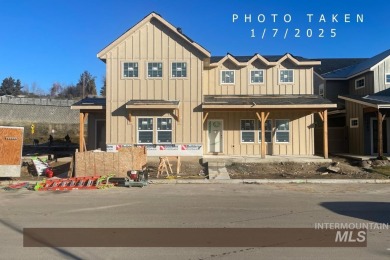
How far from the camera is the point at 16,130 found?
16859mm

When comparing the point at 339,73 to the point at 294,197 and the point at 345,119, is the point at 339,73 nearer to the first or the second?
the point at 345,119

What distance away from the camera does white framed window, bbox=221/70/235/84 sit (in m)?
23.5

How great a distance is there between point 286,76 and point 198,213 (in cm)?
1641

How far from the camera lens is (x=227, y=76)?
23.6 m

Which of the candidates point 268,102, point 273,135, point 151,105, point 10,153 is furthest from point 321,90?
point 10,153

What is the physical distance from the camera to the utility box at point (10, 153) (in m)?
16.2

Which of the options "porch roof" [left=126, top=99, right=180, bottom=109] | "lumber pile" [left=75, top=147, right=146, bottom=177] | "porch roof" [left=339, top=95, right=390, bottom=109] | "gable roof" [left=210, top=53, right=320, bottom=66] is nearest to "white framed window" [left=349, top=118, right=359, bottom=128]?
"porch roof" [left=339, top=95, right=390, bottom=109]

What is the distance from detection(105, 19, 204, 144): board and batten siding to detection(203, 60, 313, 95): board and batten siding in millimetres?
2382

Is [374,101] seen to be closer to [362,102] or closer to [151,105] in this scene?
[362,102]

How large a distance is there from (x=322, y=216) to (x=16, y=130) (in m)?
13.8

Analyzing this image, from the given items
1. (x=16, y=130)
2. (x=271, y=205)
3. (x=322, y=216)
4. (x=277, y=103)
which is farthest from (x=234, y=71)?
(x=322, y=216)

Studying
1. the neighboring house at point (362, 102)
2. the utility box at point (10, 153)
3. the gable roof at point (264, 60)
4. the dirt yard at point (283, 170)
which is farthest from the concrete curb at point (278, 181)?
the gable roof at point (264, 60)

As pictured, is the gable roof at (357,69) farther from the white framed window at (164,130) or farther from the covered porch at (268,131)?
the white framed window at (164,130)

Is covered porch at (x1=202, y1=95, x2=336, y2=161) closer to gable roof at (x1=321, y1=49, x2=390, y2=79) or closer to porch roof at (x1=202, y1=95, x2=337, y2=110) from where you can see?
porch roof at (x1=202, y1=95, x2=337, y2=110)
